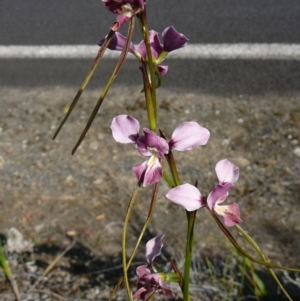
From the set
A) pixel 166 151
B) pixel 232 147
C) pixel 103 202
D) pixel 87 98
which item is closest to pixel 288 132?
pixel 232 147

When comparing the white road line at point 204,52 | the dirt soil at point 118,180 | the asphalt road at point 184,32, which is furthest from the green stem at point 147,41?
the white road line at point 204,52

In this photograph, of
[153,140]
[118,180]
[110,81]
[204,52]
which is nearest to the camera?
[110,81]

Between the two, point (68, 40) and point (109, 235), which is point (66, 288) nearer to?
point (109, 235)

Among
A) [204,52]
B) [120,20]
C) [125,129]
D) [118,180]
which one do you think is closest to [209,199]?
[125,129]

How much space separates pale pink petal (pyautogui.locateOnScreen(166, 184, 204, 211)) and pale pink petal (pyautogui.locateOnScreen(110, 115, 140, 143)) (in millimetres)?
83

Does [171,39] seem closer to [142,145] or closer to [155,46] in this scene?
[155,46]

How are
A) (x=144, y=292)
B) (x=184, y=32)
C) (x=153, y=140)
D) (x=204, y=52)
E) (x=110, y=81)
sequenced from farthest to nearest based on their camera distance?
(x=184, y=32) < (x=204, y=52) < (x=144, y=292) < (x=153, y=140) < (x=110, y=81)

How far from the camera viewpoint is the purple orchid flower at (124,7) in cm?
60

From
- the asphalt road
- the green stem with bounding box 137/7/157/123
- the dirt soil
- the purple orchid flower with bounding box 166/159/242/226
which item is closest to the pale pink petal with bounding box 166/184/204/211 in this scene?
the purple orchid flower with bounding box 166/159/242/226

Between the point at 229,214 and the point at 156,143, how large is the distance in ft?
0.41

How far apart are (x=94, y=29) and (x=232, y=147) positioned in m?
1.73

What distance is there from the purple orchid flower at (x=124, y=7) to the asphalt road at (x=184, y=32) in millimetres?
2073

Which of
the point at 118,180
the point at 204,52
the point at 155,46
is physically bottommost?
the point at 118,180

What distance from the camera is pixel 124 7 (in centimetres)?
61
